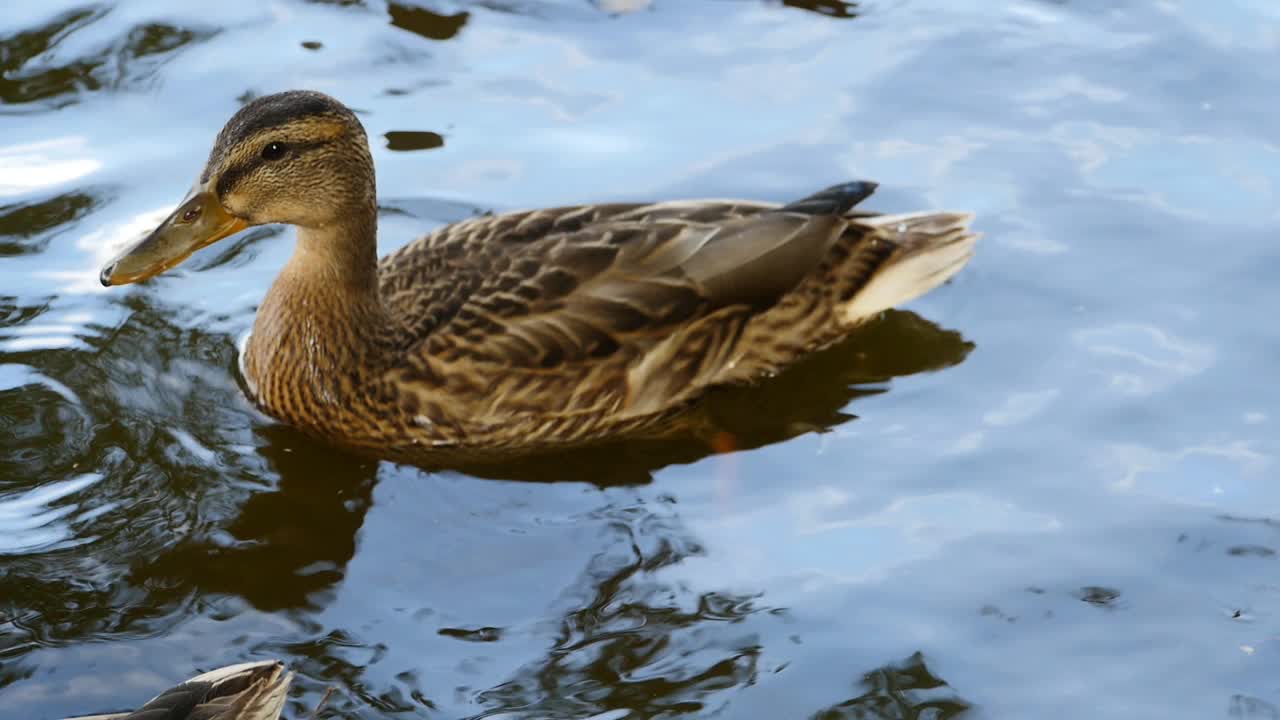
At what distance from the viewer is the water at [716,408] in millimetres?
5629

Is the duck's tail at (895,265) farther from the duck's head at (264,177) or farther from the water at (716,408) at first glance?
the duck's head at (264,177)

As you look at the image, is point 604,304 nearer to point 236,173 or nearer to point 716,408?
point 716,408

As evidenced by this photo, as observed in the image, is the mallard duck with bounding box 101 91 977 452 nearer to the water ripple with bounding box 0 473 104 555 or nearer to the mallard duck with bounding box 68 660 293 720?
the water ripple with bounding box 0 473 104 555

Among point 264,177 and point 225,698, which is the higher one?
point 264,177

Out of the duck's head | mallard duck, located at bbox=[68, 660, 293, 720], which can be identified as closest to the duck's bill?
the duck's head

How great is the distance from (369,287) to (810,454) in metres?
1.86

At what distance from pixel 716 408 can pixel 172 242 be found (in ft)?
7.40

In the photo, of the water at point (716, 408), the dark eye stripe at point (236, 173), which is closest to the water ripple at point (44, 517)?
the water at point (716, 408)

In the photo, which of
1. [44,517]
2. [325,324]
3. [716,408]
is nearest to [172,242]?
[325,324]

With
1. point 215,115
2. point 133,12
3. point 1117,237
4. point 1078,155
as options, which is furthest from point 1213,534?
point 133,12

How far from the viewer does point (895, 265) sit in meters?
7.27

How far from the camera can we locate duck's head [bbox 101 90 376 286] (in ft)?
20.7

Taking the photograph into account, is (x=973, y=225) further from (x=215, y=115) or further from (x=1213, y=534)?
(x=215, y=115)

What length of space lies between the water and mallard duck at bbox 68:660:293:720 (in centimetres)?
64
